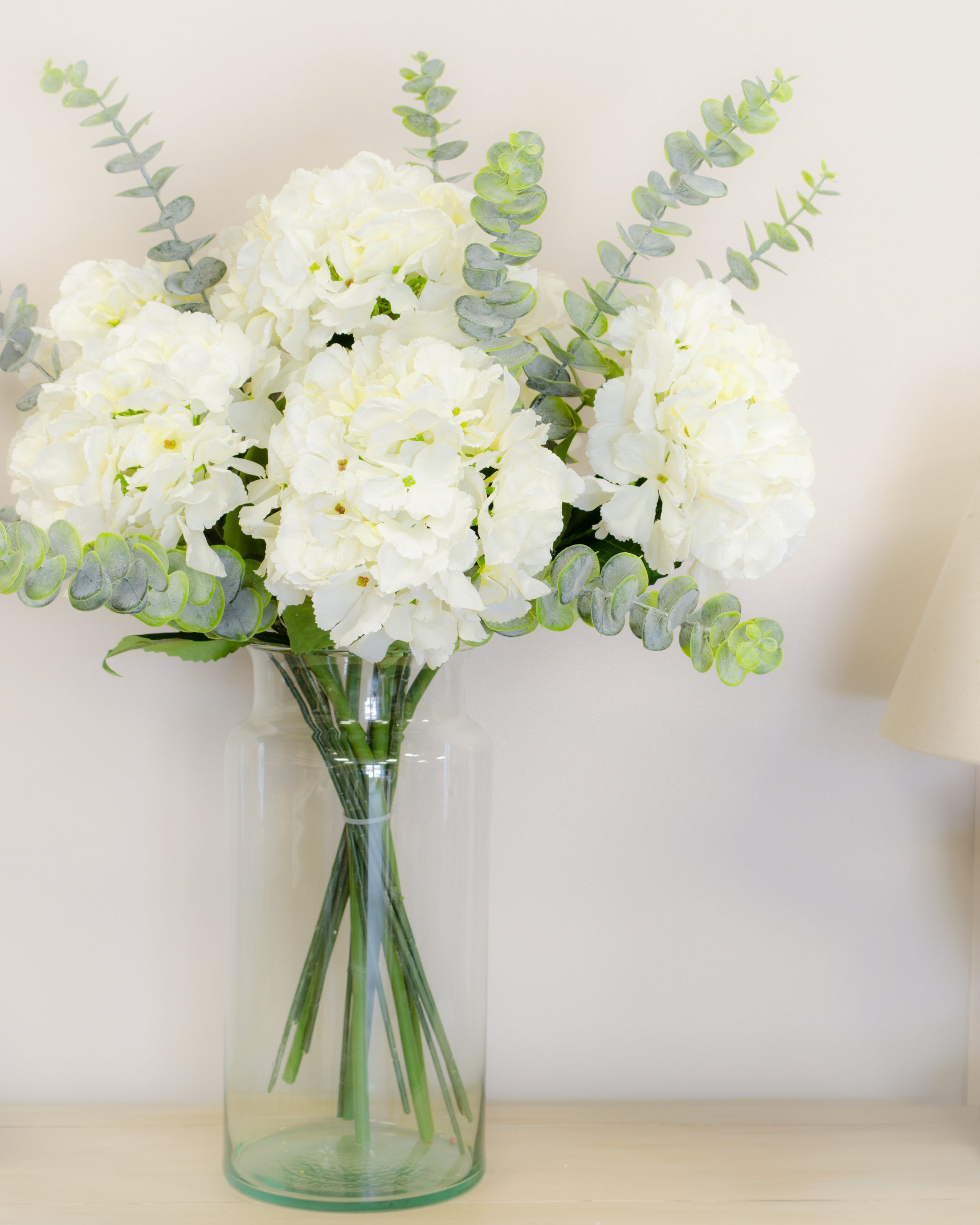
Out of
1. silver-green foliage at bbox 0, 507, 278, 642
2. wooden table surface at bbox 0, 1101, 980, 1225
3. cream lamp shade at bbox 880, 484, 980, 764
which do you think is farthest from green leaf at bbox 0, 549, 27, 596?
cream lamp shade at bbox 880, 484, 980, 764

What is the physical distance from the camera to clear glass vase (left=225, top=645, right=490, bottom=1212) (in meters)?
0.79

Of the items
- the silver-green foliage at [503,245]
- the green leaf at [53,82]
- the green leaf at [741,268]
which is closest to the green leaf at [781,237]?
the green leaf at [741,268]

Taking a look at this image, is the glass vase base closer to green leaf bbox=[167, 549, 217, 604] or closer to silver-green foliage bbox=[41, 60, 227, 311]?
green leaf bbox=[167, 549, 217, 604]

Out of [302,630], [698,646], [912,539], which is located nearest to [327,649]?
[302,630]

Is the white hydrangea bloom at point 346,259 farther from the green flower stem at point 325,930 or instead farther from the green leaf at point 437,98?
the green flower stem at point 325,930

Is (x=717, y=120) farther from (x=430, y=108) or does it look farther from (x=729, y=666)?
(x=729, y=666)

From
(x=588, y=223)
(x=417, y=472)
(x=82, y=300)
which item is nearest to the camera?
(x=417, y=472)

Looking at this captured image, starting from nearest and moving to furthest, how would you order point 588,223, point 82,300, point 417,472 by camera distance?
point 417,472
point 82,300
point 588,223

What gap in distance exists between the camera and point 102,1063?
1.00 meters

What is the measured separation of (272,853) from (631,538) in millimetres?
372

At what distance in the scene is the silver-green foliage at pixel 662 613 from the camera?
2.11 feet

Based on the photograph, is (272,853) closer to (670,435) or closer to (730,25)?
(670,435)

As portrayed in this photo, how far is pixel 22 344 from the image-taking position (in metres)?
0.84

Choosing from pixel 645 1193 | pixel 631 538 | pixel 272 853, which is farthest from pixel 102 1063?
pixel 631 538
